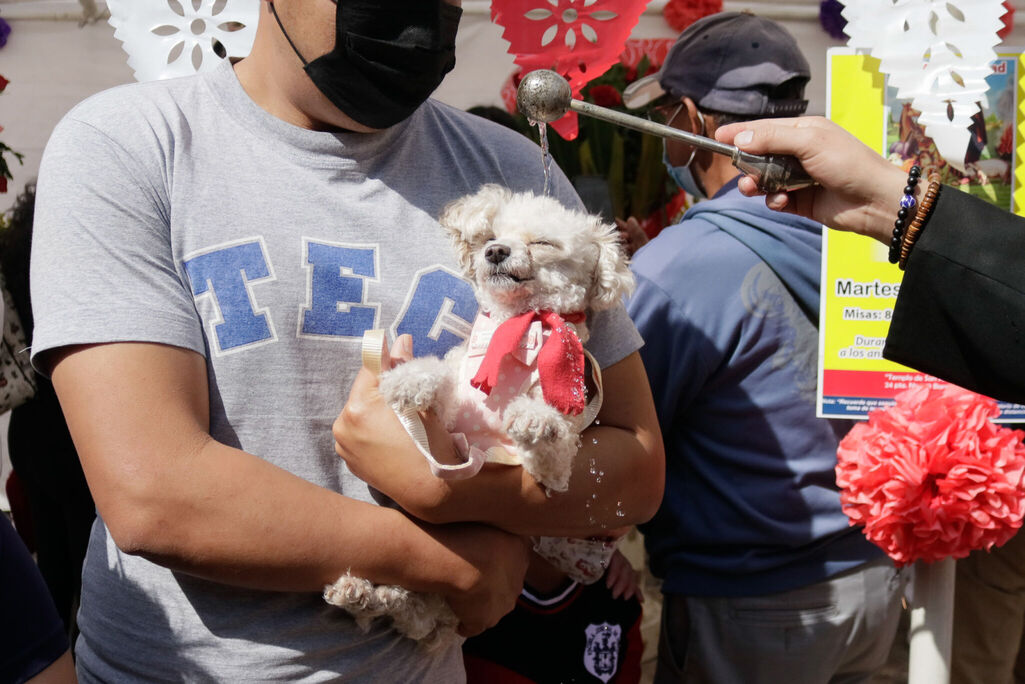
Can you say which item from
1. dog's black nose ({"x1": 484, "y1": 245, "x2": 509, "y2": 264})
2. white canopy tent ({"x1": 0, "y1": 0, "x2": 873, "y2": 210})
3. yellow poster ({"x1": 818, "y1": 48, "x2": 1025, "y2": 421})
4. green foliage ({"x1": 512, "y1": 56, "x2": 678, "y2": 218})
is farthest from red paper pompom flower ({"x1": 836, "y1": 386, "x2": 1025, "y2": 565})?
white canopy tent ({"x1": 0, "y1": 0, "x2": 873, "y2": 210})

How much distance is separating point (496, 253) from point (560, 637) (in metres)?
1.24

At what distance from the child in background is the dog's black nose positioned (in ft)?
3.19

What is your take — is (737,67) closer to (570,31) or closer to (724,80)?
(724,80)

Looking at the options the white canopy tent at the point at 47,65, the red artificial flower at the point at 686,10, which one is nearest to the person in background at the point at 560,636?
the red artificial flower at the point at 686,10

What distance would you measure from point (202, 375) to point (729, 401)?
154cm

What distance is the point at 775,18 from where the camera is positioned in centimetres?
421

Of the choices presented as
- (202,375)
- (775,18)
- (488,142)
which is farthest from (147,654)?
(775,18)

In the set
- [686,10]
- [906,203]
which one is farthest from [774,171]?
[686,10]

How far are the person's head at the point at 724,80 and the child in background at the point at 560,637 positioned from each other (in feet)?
4.51

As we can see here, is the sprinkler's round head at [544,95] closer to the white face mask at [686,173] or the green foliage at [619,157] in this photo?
the white face mask at [686,173]

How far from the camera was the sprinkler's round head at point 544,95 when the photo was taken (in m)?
1.54

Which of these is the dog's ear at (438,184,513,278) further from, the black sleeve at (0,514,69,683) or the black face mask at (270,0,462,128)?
the black sleeve at (0,514,69,683)

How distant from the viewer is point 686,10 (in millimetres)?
4105

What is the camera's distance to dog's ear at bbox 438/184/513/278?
150 cm
